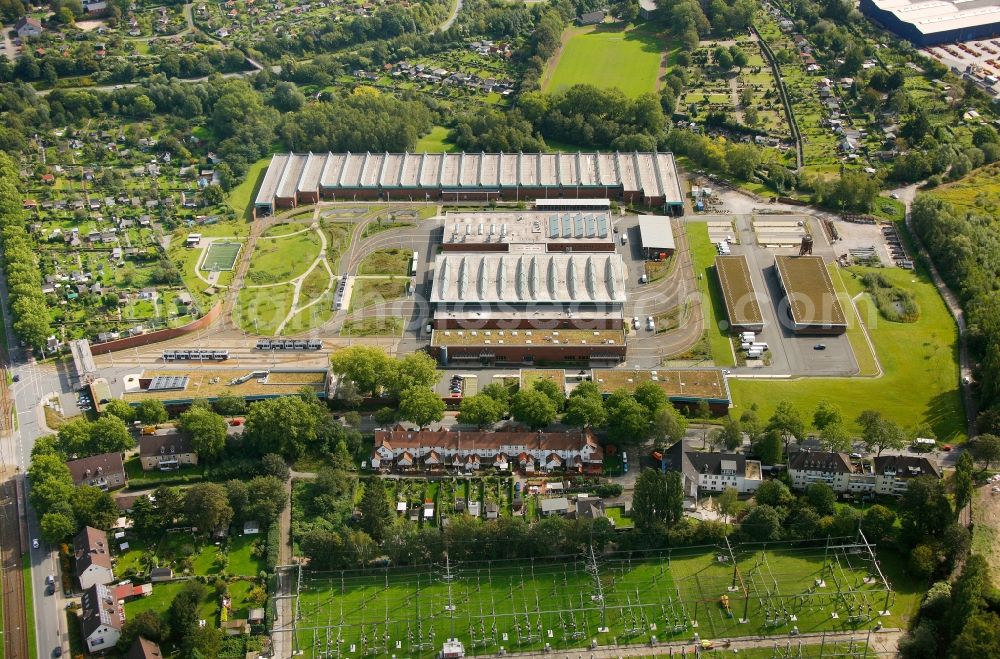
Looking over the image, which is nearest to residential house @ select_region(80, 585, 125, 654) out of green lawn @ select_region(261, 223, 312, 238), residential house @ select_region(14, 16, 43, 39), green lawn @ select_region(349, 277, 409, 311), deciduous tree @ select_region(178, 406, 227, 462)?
deciduous tree @ select_region(178, 406, 227, 462)

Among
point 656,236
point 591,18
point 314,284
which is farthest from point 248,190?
point 591,18

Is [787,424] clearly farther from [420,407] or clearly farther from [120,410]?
[120,410]

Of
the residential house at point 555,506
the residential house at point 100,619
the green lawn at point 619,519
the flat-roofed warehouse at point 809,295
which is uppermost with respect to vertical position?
the flat-roofed warehouse at point 809,295

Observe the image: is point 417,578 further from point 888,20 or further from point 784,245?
point 888,20

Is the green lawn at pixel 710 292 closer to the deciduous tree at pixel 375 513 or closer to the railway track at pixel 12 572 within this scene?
the deciduous tree at pixel 375 513

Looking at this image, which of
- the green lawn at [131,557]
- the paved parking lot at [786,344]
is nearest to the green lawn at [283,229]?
the green lawn at [131,557]

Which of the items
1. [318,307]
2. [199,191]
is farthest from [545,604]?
[199,191]

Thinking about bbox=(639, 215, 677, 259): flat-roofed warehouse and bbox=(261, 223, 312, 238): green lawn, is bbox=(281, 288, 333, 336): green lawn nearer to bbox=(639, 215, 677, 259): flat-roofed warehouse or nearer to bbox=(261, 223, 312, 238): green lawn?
bbox=(261, 223, 312, 238): green lawn
